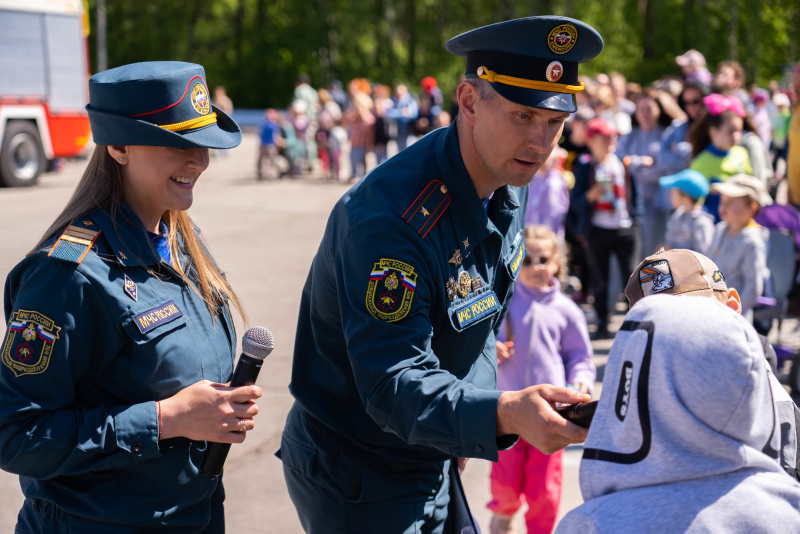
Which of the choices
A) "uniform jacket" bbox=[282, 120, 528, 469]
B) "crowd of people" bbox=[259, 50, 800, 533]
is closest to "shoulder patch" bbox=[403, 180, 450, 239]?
"uniform jacket" bbox=[282, 120, 528, 469]

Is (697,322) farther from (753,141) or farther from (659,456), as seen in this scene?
(753,141)

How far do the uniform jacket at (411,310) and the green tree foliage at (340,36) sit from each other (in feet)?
96.7

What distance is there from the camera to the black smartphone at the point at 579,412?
1.71 m

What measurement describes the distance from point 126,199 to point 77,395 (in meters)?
0.54

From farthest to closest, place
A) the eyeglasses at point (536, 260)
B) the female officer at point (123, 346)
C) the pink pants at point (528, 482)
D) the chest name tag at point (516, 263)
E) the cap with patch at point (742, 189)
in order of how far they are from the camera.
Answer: the cap with patch at point (742, 189), the eyeglasses at point (536, 260), the pink pants at point (528, 482), the chest name tag at point (516, 263), the female officer at point (123, 346)

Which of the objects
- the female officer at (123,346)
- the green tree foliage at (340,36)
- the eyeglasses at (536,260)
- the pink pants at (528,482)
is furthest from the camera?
the green tree foliage at (340,36)

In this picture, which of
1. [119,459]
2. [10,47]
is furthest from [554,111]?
[10,47]

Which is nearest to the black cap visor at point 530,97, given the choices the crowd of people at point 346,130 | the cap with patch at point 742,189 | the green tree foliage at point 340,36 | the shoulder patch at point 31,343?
the shoulder patch at point 31,343

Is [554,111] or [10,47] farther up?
[554,111]

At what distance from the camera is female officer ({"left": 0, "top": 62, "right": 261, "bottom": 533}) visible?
2035mm

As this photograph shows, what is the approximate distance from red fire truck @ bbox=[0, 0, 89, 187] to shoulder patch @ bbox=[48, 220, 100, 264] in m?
14.6

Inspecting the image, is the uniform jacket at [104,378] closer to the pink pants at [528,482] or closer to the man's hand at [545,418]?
the man's hand at [545,418]

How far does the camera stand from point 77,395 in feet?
7.04

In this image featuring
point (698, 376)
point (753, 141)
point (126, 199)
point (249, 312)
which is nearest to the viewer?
point (698, 376)
